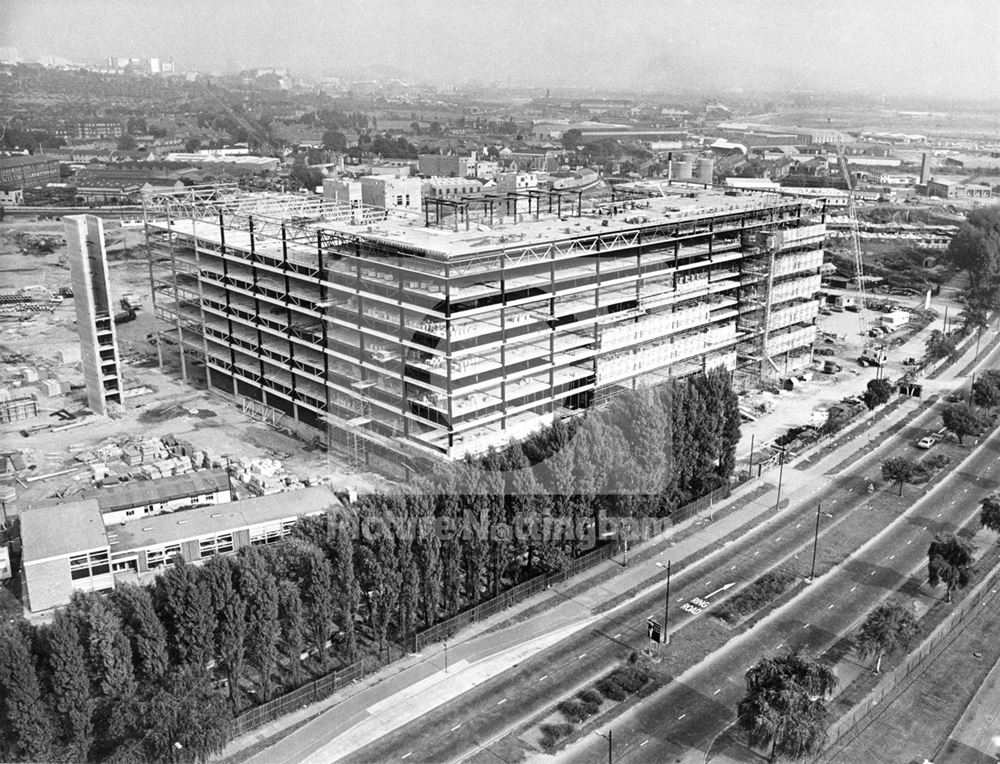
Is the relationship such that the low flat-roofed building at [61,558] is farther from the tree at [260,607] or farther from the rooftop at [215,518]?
the tree at [260,607]

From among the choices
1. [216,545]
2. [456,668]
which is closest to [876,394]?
[456,668]

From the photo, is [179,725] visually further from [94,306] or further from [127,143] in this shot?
[127,143]

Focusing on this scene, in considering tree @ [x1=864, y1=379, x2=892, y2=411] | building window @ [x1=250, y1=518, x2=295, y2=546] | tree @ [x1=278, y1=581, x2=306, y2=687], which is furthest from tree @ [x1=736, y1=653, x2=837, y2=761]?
tree @ [x1=864, y1=379, x2=892, y2=411]

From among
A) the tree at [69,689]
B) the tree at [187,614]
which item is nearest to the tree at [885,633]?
the tree at [187,614]

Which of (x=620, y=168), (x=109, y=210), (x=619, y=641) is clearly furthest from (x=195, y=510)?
(x=620, y=168)

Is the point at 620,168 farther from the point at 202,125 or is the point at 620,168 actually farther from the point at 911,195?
the point at 202,125

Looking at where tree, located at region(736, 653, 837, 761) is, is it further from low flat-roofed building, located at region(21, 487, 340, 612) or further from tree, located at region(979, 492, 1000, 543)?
low flat-roofed building, located at region(21, 487, 340, 612)
